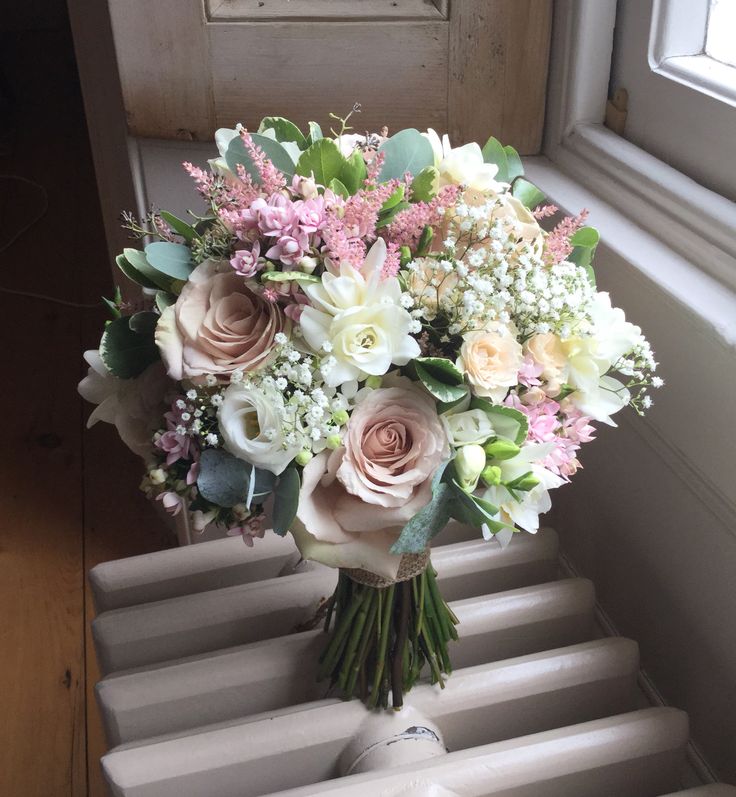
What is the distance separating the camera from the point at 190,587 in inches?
32.8

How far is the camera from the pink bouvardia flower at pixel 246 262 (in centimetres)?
53

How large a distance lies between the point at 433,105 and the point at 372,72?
77 mm

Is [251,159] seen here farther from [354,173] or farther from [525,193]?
[525,193]

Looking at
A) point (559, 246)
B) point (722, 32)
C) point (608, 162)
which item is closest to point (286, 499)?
point (559, 246)

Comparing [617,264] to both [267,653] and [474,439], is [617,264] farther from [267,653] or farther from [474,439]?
[267,653]

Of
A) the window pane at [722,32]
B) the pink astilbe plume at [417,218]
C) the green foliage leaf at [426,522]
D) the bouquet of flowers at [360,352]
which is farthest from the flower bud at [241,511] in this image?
the window pane at [722,32]

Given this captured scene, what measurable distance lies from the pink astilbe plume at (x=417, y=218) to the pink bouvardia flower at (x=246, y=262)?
0.31 ft

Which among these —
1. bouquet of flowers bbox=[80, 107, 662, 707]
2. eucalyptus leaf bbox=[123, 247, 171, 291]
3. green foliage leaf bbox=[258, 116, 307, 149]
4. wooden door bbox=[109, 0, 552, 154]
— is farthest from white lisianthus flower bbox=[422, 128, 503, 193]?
wooden door bbox=[109, 0, 552, 154]

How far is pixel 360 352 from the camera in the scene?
1.70 ft

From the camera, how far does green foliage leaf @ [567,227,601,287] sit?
0.64 meters

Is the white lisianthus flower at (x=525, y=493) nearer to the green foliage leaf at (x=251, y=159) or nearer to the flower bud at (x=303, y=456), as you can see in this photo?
the flower bud at (x=303, y=456)

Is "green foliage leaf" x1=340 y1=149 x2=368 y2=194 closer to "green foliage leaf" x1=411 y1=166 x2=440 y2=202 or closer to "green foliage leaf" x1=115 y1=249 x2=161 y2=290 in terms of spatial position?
"green foliage leaf" x1=411 y1=166 x2=440 y2=202

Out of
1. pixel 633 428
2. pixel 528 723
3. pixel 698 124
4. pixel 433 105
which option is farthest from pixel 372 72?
pixel 528 723

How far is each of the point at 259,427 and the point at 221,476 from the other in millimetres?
42
